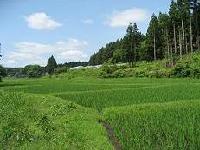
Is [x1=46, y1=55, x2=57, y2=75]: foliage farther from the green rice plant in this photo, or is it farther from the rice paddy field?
the green rice plant

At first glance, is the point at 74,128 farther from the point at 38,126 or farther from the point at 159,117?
the point at 159,117

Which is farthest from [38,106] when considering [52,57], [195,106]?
[52,57]

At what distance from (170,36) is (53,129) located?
7165 centimetres

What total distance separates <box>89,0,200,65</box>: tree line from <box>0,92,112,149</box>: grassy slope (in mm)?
45809

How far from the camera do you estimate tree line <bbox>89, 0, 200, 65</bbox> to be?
2835 inches

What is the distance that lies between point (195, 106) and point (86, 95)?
11.7 m

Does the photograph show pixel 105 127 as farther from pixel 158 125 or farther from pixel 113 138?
pixel 113 138

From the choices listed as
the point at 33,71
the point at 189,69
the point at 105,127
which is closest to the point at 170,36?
the point at 189,69

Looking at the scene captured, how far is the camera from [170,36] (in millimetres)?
86125

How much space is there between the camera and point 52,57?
153 meters

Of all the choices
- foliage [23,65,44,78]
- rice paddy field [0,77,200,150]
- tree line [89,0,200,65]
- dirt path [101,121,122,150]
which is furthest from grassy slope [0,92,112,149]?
foliage [23,65,44,78]

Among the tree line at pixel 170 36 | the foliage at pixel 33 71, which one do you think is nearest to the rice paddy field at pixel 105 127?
the tree line at pixel 170 36

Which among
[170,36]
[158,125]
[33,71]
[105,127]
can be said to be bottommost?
[105,127]

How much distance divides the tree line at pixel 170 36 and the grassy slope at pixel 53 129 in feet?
150
